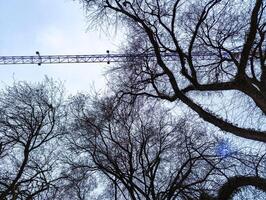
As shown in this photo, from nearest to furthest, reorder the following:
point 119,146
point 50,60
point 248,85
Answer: point 248,85 < point 119,146 < point 50,60

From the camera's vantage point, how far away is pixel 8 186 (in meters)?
16.0

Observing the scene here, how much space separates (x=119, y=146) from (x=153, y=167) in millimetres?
1895

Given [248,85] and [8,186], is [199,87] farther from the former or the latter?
[8,186]

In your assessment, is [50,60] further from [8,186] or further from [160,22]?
[160,22]

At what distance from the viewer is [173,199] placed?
14.1 meters

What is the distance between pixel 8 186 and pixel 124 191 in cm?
502

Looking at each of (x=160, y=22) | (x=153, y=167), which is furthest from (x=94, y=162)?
(x=160, y=22)

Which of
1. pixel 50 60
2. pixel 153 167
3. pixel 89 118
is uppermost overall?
pixel 50 60

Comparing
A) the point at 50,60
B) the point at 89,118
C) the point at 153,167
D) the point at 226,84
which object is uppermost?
the point at 50,60

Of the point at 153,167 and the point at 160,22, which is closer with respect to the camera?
the point at 160,22

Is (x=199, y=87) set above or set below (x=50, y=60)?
below

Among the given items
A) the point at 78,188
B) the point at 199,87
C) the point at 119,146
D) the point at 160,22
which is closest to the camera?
the point at 199,87

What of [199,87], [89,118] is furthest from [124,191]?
[199,87]

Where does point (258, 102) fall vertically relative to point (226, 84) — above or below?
below
